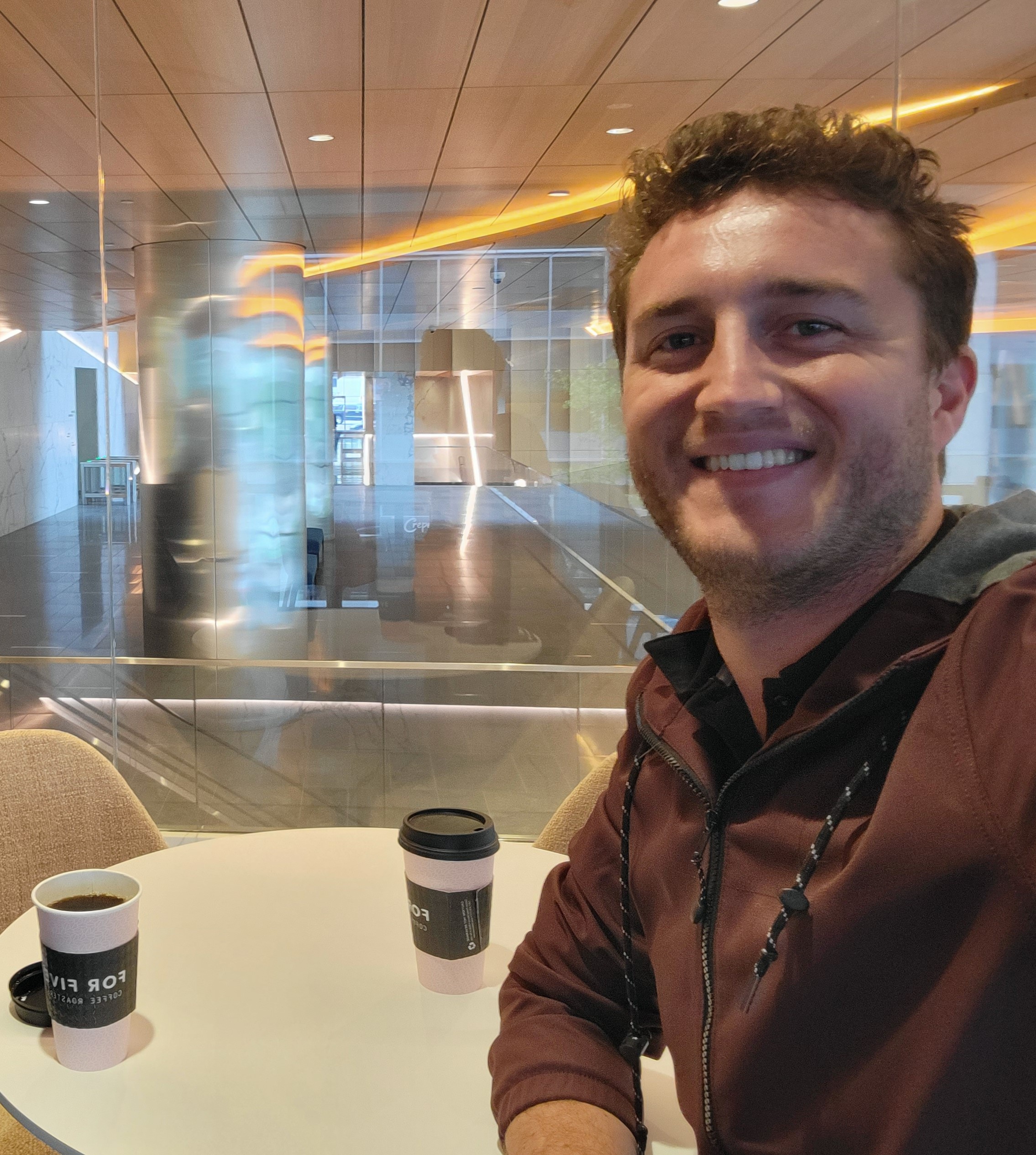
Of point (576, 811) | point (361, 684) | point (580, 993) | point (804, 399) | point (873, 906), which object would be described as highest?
point (804, 399)

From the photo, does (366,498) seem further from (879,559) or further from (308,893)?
(879,559)

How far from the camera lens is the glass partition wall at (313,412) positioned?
3641mm

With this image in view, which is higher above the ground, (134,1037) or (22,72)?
(22,72)

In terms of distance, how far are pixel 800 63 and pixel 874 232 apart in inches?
128

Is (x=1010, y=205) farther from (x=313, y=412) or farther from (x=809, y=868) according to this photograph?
(x=809, y=868)

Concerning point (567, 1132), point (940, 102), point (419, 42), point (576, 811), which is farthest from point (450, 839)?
point (940, 102)

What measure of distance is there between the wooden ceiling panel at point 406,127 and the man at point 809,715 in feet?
9.72

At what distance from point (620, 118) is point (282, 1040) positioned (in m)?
3.59

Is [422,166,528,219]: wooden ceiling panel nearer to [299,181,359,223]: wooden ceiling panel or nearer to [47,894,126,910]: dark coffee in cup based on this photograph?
[299,181,359,223]: wooden ceiling panel

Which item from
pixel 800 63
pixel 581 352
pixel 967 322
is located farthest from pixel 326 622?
pixel 967 322

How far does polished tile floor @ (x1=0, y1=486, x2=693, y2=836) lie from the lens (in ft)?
13.1

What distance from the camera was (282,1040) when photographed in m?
1.04

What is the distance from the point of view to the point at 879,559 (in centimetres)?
84

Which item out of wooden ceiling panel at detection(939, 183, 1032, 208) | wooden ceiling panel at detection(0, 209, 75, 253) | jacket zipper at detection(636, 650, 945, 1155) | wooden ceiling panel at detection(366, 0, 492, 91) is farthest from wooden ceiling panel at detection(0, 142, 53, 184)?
jacket zipper at detection(636, 650, 945, 1155)
